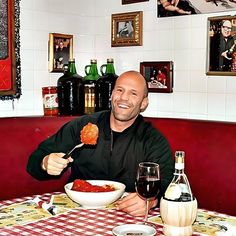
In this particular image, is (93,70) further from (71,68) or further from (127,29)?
(127,29)

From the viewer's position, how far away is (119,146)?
2422mm

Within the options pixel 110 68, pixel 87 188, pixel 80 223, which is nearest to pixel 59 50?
pixel 110 68

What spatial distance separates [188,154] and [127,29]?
3.72ft

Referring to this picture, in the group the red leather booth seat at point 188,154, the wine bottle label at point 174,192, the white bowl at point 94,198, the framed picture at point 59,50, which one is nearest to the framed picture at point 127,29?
the framed picture at point 59,50

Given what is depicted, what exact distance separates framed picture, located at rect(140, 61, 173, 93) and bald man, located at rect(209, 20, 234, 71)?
0.33 meters

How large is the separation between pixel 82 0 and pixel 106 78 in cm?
68

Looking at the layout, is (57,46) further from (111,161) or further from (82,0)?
(111,161)

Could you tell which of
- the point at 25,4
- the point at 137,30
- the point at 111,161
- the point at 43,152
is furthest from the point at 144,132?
the point at 25,4

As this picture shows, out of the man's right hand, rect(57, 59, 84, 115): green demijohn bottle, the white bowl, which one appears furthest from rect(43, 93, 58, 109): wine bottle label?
the white bowl

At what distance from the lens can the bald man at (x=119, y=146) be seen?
2.34m

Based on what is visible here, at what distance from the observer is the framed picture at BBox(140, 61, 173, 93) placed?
3125 millimetres

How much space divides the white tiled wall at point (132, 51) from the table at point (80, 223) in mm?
1268

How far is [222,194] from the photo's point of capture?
2561 millimetres

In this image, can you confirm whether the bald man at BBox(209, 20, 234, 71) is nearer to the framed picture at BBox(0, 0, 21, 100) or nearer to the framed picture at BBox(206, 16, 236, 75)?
the framed picture at BBox(206, 16, 236, 75)
